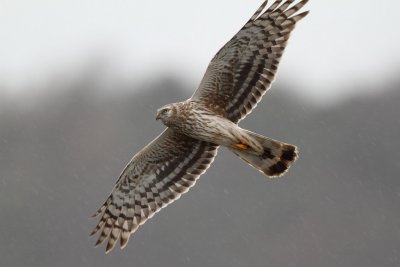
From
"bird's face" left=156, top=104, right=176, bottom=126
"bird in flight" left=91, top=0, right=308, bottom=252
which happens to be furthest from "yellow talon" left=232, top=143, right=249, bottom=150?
"bird's face" left=156, top=104, right=176, bottom=126

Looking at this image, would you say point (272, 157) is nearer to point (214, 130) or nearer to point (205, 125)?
point (214, 130)

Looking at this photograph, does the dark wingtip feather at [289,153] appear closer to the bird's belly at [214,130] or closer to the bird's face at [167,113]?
the bird's belly at [214,130]

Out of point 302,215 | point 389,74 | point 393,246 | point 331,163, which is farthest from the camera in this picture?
point 389,74

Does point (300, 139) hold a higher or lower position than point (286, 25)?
A: higher

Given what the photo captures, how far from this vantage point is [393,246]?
35.0 m

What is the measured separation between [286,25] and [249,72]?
0.71m

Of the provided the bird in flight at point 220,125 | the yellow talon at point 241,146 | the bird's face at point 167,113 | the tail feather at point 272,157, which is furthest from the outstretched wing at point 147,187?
the bird's face at point 167,113

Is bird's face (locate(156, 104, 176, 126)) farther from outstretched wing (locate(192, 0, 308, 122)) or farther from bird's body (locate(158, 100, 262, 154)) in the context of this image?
outstretched wing (locate(192, 0, 308, 122))

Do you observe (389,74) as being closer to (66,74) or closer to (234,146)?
(66,74)

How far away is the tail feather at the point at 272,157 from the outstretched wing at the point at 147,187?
0.77 meters

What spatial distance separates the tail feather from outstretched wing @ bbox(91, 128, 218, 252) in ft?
2.54

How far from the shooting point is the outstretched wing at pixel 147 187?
16672 mm

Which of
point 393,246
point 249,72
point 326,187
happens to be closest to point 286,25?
point 249,72

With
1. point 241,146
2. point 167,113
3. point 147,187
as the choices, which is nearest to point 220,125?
point 241,146
